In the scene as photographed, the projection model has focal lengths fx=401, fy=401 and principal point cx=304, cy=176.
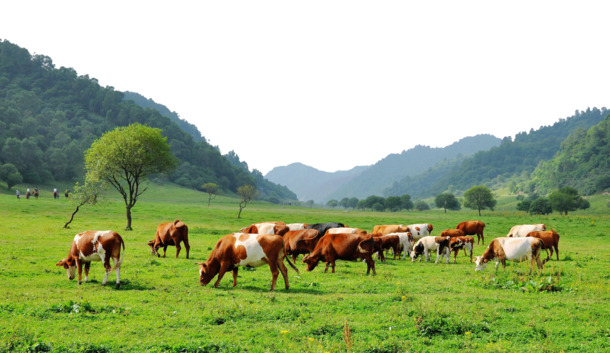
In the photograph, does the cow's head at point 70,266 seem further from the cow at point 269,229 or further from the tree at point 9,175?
the tree at point 9,175

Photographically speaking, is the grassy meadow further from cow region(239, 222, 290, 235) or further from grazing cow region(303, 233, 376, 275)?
cow region(239, 222, 290, 235)

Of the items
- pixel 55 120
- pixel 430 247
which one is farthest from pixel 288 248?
pixel 55 120

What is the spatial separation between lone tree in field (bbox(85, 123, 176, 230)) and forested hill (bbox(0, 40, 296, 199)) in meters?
88.2

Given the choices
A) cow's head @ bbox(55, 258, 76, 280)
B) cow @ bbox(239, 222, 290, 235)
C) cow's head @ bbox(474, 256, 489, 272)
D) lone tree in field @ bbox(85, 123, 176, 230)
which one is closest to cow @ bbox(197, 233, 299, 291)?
cow's head @ bbox(55, 258, 76, 280)

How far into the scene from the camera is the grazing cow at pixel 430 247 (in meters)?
23.7

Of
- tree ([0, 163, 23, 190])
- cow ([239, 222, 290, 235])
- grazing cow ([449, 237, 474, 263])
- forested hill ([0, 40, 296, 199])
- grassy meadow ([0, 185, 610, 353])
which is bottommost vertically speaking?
grassy meadow ([0, 185, 610, 353])

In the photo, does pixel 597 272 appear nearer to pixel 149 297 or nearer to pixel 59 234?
pixel 149 297

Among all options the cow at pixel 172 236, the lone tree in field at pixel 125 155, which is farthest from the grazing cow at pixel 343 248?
the lone tree in field at pixel 125 155

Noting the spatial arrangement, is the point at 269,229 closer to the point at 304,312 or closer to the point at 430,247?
the point at 430,247

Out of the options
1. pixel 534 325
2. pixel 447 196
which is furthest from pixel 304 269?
pixel 447 196

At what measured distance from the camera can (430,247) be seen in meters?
24.1

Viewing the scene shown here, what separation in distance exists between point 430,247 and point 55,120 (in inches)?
6571

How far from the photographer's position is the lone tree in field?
39.2 m

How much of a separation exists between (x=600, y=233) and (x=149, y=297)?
47508mm
